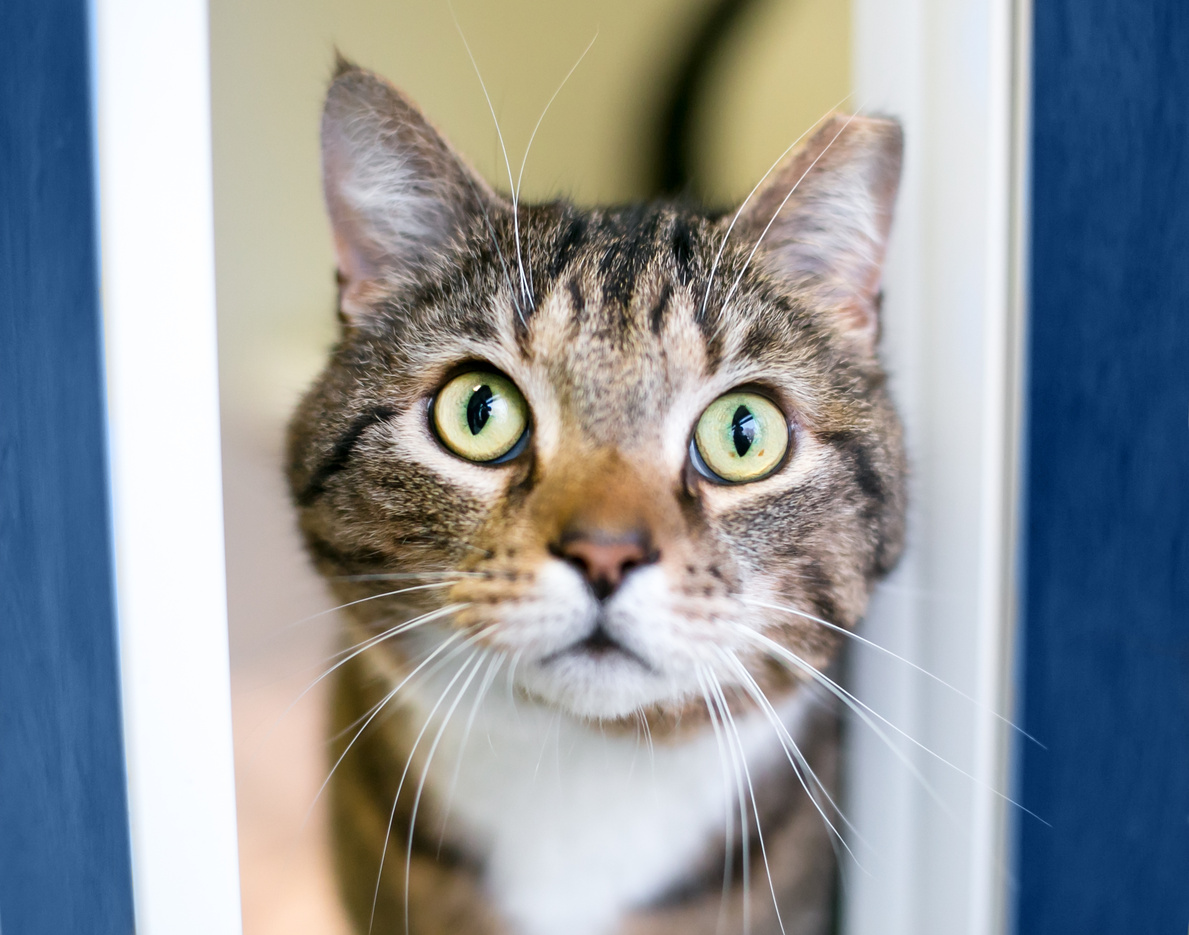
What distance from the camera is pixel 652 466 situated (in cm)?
47

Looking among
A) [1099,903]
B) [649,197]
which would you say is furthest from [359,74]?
[1099,903]

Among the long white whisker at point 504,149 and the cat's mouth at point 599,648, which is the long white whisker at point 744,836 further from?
the long white whisker at point 504,149

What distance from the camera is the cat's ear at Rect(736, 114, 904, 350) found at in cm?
50

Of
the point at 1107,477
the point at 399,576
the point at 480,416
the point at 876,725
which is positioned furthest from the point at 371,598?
the point at 1107,477

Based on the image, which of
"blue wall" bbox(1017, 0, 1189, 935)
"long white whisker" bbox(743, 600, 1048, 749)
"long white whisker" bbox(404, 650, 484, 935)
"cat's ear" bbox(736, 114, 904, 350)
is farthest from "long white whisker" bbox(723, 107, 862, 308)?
"long white whisker" bbox(404, 650, 484, 935)

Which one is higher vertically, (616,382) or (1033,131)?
(1033,131)

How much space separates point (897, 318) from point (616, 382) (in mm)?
213

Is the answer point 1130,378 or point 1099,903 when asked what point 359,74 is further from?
point 1099,903

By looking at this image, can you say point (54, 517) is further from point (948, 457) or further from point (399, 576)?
point (948, 457)

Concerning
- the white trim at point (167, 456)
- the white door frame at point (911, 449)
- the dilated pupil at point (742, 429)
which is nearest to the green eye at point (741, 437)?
the dilated pupil at point (742, 429)

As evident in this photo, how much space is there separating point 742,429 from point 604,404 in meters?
0.10

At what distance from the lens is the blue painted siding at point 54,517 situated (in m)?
0.50

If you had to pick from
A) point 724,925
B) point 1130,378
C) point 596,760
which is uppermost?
point 1130,378

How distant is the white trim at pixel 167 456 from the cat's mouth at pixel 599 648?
25 cm
